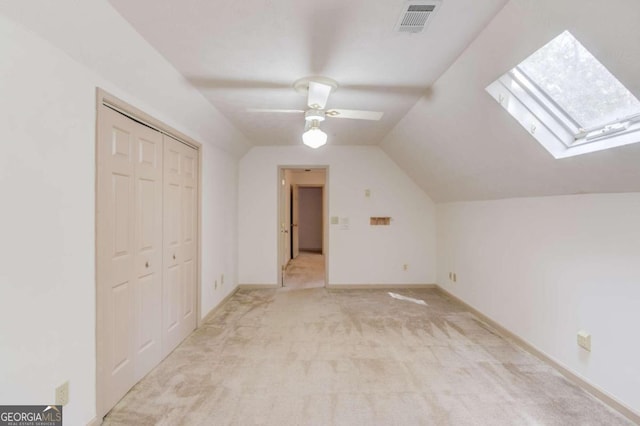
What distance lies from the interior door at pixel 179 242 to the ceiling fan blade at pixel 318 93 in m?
1.40

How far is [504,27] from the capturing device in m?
1.64

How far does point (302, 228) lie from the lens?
1004 centimetres

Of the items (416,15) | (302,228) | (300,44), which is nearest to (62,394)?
(300,44)

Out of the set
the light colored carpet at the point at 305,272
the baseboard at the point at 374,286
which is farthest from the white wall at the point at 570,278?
the light colored carpet at the point at 305,272

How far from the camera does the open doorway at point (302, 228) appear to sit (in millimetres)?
5102

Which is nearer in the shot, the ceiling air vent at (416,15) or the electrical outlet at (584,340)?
the ceiling air vent at (416,15)

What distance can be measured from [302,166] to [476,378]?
3.73m

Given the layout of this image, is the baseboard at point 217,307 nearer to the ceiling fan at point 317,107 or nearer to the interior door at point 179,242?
the interior door at point 179,242

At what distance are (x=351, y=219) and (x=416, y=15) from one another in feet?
11.7

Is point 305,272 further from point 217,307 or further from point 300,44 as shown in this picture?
point 300,44

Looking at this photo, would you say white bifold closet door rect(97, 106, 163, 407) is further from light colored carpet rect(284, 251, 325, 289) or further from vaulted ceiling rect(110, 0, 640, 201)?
light colored carpet rect(284, 251, 325, 289)

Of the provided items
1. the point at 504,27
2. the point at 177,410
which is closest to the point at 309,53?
the point at 504,27

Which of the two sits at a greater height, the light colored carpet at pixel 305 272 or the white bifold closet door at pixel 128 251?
the white bifold closet door at pixel 128 251

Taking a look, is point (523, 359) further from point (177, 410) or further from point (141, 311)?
point (141, 311)
